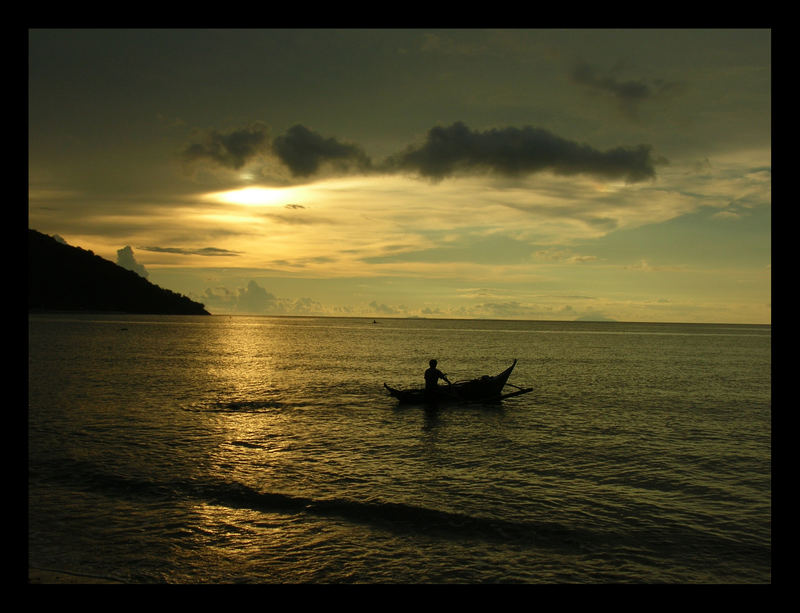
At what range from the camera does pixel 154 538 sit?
11.3 m

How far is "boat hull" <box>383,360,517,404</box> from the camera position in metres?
28.8

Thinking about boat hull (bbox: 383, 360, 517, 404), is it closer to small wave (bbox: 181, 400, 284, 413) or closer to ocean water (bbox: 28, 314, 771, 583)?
ocean water (bbox: 28, 314, 771, 583)

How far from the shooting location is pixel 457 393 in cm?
2964

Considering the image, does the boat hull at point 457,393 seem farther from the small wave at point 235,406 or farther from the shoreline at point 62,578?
the shoreline at point 62,578

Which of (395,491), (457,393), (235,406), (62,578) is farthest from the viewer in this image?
(235,406)

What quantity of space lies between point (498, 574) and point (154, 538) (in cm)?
735

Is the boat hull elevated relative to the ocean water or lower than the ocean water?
elevated

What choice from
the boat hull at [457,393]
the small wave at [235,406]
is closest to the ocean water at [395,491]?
the small wave at [235,406]

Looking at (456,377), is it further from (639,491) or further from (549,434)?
(639,491)

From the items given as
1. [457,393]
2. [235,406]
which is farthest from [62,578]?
[457,393]

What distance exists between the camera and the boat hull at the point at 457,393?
28.8 m

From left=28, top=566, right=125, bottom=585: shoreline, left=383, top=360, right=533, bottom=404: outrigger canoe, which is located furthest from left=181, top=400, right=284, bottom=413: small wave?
left=28, top=566, right=125, bottom=585: shoreline

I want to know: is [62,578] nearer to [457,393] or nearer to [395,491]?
[395,491]

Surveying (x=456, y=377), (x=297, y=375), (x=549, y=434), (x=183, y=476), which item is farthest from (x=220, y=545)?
(x=456, y=377)
